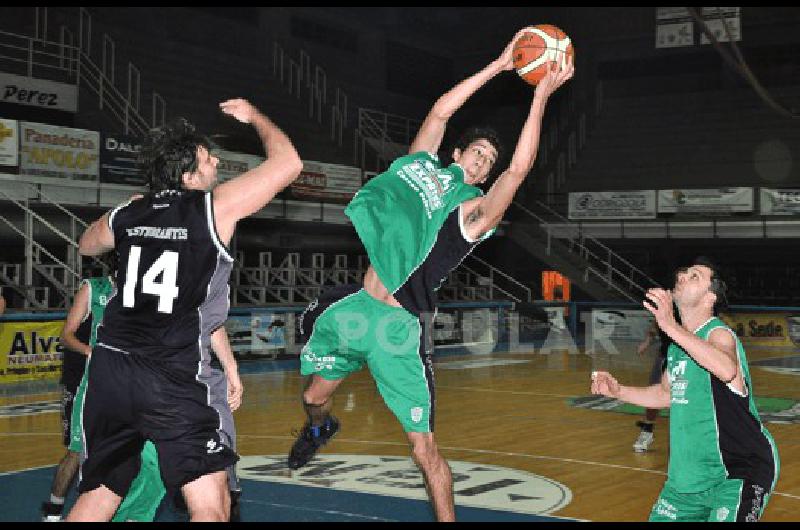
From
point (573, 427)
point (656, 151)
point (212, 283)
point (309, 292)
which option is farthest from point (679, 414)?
point (656, 151)

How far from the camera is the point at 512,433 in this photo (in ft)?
38.4

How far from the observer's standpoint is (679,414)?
5199 mm

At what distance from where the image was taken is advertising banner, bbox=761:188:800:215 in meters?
30.7

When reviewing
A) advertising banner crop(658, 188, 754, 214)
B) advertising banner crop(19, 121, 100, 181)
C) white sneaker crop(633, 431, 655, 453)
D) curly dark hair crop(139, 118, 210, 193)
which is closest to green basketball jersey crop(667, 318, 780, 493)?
curly dark hair crop(139, 118, 210, 193)

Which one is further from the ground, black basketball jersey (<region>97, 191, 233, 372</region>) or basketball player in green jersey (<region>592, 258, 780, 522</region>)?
black basketball jersey (<region>97, 191, 233, 372</region>)

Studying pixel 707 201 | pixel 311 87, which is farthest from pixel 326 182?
pixel 707 201

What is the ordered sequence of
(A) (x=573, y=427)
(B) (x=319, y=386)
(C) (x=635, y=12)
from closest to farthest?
(B) (x=319, y=386)
(A) (x=573, y=427)
(C) (x=635, y=12)

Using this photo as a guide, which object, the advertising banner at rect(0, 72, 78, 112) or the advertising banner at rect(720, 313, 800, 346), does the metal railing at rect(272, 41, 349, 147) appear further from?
the advertising banner at rect(720, 313, 800, 346)

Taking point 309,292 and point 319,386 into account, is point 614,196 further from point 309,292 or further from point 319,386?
point 319,386

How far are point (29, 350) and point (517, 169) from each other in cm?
1265

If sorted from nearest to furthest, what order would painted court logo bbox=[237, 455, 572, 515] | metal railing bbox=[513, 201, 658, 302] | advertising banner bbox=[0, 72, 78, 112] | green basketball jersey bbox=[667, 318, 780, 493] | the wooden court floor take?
green basketball jersey bbox=[667, 318, 780, 493] < painted court logo bbox=[237, 455, 572, 515] < the wooden court floor < advertising banner bbox=[0, 72, 78, 112] < metal railing bbox=[513, 201, 658, 302]

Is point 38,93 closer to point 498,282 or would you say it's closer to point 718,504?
point 498,282

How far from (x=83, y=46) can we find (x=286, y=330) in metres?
9.53

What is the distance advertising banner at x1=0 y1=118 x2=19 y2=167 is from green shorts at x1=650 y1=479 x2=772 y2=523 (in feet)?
54.0
